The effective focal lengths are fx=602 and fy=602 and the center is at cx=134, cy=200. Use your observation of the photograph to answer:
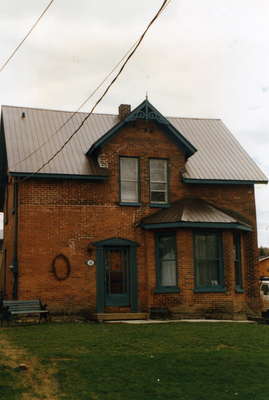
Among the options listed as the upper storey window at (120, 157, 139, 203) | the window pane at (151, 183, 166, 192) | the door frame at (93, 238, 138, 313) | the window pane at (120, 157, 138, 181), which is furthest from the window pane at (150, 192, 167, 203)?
the door frame at (93, 238, 138, 313)

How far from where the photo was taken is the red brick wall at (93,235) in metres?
20.6

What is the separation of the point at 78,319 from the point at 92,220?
3492mm

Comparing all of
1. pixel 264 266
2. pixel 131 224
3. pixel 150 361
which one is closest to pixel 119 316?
pixel 131 224

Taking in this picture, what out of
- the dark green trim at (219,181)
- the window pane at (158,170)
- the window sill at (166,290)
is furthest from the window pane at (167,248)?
the dark green trim at (219,181)

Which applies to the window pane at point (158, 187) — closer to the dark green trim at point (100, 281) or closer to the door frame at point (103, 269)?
the door frame at point (103, 269)

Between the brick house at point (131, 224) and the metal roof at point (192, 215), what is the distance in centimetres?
5

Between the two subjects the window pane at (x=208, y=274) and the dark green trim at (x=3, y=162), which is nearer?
the window pane at (x=208, y=274)

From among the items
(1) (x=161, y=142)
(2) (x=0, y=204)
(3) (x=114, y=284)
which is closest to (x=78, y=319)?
(3) (x=114, y=284)

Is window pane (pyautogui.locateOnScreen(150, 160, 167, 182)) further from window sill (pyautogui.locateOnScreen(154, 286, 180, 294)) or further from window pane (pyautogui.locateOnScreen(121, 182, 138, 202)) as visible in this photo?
window sill (pyautogui.locateOnScreen(154, 286, 180, 294))

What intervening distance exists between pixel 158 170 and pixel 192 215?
99.3 inches

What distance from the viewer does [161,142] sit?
74.6 ft

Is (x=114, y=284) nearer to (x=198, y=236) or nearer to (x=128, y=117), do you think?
(x=198, y=236)

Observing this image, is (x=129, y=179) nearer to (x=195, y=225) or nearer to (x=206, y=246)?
(x=195, y=225)

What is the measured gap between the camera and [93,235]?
21.4 m
